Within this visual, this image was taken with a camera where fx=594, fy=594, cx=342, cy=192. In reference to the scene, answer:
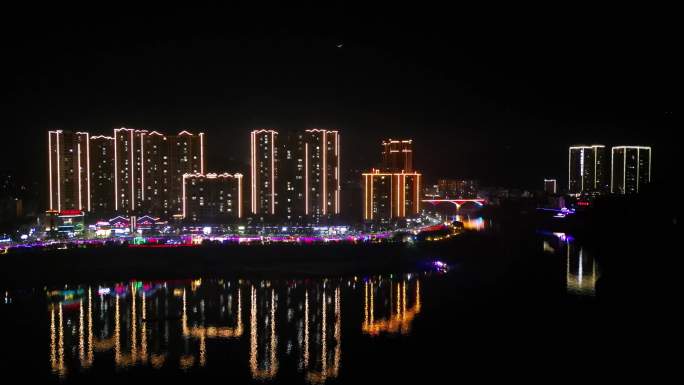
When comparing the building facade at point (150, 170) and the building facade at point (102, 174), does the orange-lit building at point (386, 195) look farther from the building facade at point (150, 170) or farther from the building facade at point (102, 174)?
the building facade at point (102, 174)

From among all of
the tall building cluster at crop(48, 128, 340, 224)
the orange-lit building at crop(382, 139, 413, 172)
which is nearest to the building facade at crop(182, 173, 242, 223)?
the tall building cluster at crop(48, 128, 340, 224)

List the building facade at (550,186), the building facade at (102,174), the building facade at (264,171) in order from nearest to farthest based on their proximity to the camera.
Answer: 1. the building facade at (102,174)
2. the building facade at (264,171)
3. the building facade at (550,186)

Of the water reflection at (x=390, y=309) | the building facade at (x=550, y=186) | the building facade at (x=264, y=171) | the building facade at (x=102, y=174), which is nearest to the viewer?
the water reflection at (x=390, y=309)

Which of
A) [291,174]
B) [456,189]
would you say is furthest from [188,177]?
[456,189]

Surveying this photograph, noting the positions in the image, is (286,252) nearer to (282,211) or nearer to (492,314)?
(282,211)

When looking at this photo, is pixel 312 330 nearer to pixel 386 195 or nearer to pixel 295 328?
pixel 295 328

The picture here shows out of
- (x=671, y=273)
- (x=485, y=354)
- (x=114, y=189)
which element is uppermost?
(x=114, y=189)

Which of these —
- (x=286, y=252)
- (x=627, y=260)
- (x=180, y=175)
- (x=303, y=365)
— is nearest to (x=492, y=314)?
(x=303, y=365)

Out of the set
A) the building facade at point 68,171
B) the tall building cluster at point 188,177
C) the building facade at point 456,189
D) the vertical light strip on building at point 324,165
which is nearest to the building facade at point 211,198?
the tall building cluster at point 188,177
